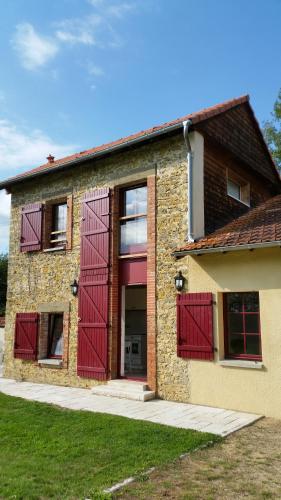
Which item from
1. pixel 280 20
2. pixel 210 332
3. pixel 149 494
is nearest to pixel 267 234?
pixel 210 332

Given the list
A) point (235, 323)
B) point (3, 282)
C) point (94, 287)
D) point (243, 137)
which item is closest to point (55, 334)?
point (94, 287)

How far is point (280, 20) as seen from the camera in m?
7.36

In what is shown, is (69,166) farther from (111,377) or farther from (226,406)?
(226,406)

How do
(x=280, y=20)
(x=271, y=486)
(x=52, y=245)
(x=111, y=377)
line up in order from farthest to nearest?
(x=52, y=245)
(x=111, y=377)
(x=280, y=20)
(x=271, y=486)

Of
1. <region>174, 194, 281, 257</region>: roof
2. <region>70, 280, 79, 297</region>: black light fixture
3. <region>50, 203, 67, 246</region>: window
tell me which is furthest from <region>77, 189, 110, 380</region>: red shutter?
<region>174, 194, 281, 257</region>: roof

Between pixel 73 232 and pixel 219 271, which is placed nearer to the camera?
pixel 219 271

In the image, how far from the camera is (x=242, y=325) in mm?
8070

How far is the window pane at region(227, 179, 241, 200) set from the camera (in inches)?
420

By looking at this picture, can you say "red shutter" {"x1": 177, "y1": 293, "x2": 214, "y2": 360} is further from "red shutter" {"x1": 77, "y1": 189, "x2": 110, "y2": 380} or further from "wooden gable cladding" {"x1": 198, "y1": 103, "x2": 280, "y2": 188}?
"wooden gable cladding" {"x1": 198, "y1": 103, "x2": 280, "y2": 188}

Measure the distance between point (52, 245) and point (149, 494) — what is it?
8.50 meters

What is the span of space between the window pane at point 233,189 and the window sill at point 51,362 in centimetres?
592

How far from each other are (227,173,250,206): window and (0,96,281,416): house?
3 cm

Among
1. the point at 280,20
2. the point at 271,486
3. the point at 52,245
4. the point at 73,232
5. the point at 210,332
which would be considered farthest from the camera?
the point at 52,245

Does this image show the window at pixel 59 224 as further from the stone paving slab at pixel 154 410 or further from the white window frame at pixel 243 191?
the white window frame at pixel 243 191
